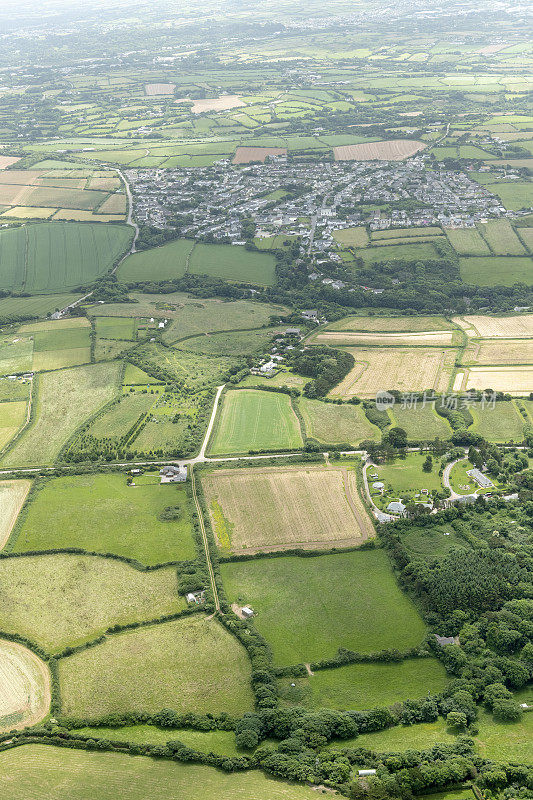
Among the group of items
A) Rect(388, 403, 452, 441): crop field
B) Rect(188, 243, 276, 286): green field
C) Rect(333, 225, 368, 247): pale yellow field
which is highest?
Rect(333, 225, 368, 247): pale yellow field

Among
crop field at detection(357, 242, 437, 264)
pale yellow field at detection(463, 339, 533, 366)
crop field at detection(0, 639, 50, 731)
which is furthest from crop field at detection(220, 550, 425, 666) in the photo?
crop field at detection(357, 242, 437, 264)

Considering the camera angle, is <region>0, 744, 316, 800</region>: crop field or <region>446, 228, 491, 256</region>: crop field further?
<region>446, 228, 491, 256</region>: crop field

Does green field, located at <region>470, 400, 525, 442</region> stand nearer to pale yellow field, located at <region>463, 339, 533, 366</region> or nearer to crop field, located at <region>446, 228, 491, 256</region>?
pale yellow field, located at <region>463, 339, 533, 366</region>

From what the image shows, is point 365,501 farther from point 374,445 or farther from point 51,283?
point 51,283

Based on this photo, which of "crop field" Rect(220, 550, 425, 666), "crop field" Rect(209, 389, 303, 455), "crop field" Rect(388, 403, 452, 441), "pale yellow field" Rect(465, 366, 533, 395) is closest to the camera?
"crop field" Rect(220, 550, 425, 666)

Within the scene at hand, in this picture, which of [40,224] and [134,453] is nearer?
[134,453]

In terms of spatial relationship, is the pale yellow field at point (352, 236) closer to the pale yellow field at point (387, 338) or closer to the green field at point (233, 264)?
the green field at point (233, 264)

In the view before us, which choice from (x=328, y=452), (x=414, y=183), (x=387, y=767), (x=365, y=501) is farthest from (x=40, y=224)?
(x=387, y=767)

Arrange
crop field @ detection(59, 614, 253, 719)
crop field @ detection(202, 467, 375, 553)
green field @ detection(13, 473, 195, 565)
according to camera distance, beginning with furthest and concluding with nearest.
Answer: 1. crop field @ detection(202, 467, 375, 553)
2. green field @ detection(13, 473, 195, 565)
3. crop field @ detection(59, 614, 253, 719)
